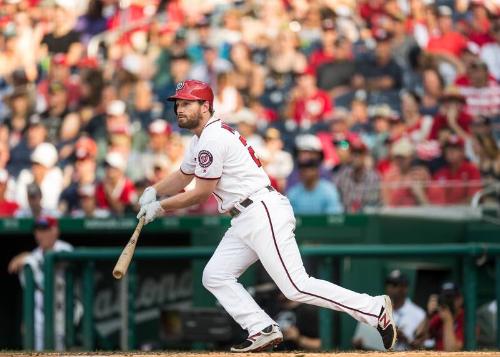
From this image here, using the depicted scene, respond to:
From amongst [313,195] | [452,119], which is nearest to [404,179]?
[313,195]

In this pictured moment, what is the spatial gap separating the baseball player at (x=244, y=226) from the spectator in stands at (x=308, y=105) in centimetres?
653

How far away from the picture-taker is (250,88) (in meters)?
13.4

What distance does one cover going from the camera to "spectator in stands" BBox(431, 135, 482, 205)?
33.1 feet

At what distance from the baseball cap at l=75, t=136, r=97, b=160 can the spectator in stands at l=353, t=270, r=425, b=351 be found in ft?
15.0

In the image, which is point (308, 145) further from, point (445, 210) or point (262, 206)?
point (262, 206)

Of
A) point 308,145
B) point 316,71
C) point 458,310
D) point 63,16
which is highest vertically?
point 63,16

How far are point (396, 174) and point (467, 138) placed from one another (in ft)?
3.81

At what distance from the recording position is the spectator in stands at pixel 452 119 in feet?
39.6

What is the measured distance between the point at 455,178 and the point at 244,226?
197 inches

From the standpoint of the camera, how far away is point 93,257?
895 centimetres

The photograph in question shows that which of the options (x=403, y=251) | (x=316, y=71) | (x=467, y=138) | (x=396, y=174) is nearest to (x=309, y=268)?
(x=403, y=251)

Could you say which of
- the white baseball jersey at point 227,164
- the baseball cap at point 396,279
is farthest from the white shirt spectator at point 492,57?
the white baseball jersey at point 227,164

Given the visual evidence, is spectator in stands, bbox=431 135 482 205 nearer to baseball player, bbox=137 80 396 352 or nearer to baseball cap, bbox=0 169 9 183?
baseball player, bbox=137 80 396 352

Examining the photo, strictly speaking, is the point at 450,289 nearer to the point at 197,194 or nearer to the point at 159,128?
Result: the point at 197,194
